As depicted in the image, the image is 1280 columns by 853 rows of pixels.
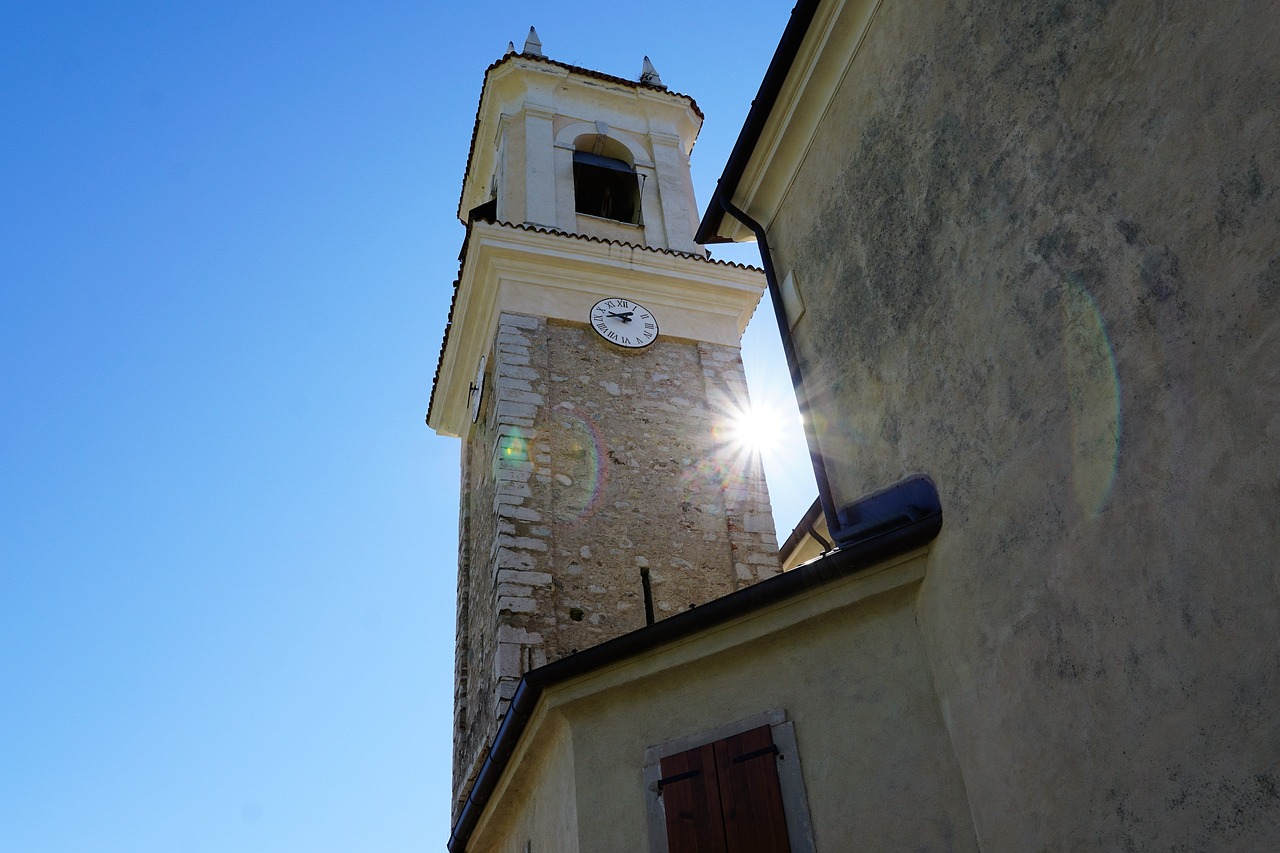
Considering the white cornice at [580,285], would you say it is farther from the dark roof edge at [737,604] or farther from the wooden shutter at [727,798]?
the wooden shutter at [727,798]

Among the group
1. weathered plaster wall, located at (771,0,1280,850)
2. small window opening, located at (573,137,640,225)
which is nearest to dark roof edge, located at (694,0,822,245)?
weathered plaster wall, located at (771,0,1280,850)

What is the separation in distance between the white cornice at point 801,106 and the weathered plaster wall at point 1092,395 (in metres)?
0.33

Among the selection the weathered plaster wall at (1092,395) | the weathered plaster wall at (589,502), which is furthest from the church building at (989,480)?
the weathered plaster wall at (589,502)

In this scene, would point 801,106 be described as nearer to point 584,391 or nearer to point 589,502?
point 589,502

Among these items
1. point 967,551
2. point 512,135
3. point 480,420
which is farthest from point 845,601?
point 512,135

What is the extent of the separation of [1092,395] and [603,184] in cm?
1245

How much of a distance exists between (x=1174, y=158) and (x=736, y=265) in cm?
1017

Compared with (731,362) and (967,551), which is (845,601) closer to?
(967,551)

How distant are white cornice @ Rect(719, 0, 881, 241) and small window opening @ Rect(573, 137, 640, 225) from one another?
305 inches

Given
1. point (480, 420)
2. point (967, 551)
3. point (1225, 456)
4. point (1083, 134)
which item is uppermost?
point (480, 420)

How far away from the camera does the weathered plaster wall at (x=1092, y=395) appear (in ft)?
12.3

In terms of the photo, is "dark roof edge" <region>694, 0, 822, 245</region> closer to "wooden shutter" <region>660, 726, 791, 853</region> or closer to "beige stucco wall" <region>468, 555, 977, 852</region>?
"beige stucco wall" <region>468, 555, 977, 852</region>

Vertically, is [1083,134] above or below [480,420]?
below

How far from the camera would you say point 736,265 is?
1420 centimetres
